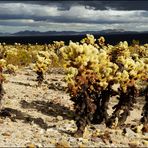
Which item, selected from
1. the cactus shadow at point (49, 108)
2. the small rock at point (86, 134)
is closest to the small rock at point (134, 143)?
the small rock at point (86, 134)

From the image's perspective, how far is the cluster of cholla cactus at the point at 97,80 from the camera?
2856cm

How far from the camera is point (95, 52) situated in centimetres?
2953

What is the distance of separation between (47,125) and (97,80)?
14.5 feet

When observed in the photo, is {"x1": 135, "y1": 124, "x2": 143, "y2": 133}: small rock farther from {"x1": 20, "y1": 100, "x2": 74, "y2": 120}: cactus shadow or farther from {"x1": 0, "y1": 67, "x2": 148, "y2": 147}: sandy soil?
{"x1": 20, "y1": 100, "x2": 74, "y2": 120}: cactus shadow

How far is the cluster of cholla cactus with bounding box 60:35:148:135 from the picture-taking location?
93.7 ft

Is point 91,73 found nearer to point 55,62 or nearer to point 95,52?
point 95,52

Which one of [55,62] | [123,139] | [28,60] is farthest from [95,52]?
[28,60]

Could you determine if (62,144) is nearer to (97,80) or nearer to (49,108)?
(97,80)

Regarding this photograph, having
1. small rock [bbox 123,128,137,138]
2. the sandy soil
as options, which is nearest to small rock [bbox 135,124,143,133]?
the sandy soil

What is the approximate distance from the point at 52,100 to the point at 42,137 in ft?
44.1

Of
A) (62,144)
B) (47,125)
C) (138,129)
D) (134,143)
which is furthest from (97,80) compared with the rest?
(62,144)

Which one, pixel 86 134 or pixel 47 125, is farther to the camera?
pixel 47 125

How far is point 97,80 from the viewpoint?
3200 centimetres

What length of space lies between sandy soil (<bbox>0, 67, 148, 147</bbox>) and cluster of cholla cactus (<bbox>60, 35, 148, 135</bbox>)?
936mm
